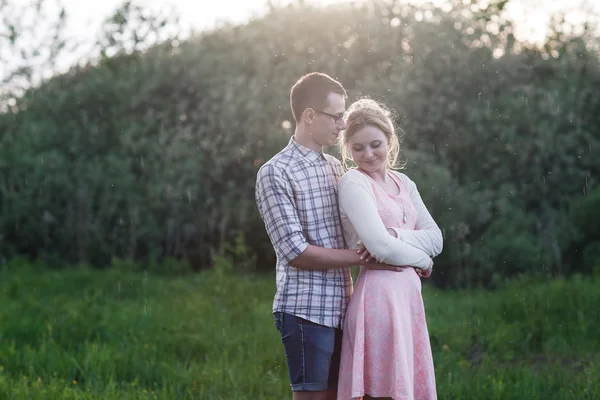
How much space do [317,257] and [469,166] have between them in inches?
326

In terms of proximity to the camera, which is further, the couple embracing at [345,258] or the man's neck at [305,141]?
the man's neck at [305,141]

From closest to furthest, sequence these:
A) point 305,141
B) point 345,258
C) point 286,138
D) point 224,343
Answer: point 345,258, point 305,141, point 224,343, point 286,138

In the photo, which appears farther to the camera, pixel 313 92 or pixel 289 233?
pixel 313 92

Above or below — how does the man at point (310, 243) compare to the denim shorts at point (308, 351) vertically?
above

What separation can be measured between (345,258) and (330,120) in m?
0.63

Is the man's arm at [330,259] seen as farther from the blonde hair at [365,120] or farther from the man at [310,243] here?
the blonde hair at [365,120]

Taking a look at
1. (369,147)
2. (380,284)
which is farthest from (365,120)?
(380,284)

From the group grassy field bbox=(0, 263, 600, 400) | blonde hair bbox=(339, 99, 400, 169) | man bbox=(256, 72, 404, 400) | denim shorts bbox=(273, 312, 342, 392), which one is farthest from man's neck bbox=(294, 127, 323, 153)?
grassy field bbox=(0, 263, 600, 400)

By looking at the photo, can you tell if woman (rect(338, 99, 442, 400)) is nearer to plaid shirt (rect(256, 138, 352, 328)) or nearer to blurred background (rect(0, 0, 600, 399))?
plaid shirt (rect(256, 138, 352, 328))

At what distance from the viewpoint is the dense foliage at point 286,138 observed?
10672 millimetres

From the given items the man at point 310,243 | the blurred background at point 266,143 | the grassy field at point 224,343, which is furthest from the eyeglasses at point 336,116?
the blurred background at point 266,143

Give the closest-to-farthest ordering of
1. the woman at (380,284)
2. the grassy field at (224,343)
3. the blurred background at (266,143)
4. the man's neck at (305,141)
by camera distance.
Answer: the woman at (380,284) → the man's neck at (305,141) → the grassy field at (224,343) → the blurred background at (266,143)

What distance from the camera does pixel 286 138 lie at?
407 inches

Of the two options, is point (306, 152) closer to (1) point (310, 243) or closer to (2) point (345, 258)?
(1) point (310, 243)
